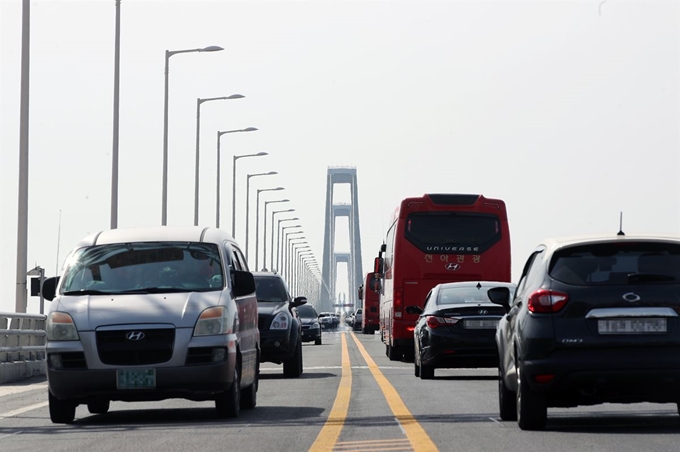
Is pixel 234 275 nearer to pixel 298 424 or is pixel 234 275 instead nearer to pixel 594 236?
pixel 298 424

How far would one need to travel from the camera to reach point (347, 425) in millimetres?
13047

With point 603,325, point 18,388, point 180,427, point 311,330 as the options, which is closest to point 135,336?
point 180,427

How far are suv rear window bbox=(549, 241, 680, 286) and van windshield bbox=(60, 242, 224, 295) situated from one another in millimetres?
4122

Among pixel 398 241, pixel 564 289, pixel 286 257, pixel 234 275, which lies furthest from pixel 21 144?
pixel 286 257

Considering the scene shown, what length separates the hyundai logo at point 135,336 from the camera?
1412 cm

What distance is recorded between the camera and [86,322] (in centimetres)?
1423

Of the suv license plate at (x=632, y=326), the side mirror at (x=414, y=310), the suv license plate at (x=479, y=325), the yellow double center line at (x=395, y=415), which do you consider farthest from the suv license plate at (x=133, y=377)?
the side mirror at (x=414, y=310)

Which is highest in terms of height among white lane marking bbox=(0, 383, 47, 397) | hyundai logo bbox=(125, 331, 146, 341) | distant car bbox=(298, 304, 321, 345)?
hyundai logo bbox=(125, 331, 146, 341)

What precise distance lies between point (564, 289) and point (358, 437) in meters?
Answer: 1.96

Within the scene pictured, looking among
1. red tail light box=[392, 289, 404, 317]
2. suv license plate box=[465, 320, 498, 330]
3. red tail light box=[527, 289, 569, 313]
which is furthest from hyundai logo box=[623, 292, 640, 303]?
red tail light box=[392, 289, 404, 317]

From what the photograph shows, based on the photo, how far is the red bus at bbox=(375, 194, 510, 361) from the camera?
30.2 metres

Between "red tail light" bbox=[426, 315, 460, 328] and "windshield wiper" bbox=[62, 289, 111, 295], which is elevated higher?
"windshield wiper" bbox=[62, 289, 111, 295]

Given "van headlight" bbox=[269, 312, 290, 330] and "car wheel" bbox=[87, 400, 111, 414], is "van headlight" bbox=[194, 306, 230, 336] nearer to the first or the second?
"car wheel" bbox=[87, 400, 111, 414]

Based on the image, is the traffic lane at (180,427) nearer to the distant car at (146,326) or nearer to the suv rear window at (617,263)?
the distant car at (146,326)
